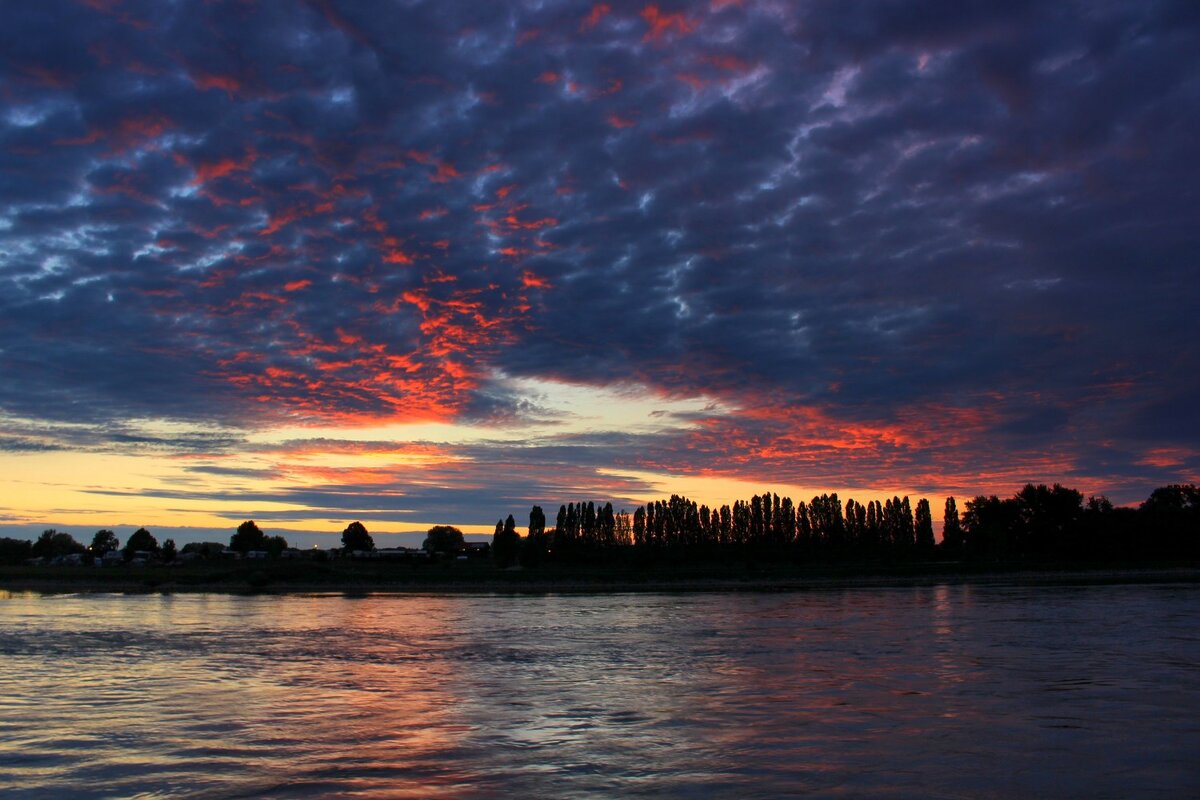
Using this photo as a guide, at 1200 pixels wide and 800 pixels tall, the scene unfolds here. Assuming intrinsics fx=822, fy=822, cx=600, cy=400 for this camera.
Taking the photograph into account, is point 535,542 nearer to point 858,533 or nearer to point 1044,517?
point 858,533

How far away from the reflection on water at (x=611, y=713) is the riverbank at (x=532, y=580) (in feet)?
184

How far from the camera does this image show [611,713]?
1722cm

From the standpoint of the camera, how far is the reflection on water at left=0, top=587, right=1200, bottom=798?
38.9ft

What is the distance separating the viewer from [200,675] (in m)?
23.9

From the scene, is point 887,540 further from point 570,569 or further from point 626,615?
point 626,615

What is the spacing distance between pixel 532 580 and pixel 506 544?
4046 cm

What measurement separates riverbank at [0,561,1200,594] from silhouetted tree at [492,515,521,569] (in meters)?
16.0

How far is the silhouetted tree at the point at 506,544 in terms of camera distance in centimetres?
14300

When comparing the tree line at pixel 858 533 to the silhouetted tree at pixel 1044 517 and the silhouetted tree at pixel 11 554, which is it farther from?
the silhouetted tree at pixel 11 554

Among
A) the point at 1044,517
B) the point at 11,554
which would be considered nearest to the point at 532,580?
the point at 1044,517

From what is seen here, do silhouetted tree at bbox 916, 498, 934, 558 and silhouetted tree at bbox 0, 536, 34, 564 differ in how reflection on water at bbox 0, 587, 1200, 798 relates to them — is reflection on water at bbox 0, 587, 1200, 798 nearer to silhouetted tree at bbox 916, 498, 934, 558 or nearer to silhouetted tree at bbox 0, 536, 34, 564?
silhouetted tree at bbox 916, 498, 934, 558

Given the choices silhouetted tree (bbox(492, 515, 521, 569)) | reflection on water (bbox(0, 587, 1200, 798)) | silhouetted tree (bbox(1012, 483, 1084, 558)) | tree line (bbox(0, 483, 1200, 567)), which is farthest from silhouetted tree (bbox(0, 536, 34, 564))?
silhouetted tree (bbox(1012, 483, 1084, 558))

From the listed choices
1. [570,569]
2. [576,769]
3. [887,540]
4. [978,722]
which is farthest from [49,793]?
[887,540]

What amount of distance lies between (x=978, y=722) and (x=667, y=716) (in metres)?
5.98
